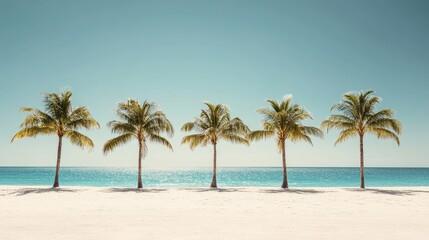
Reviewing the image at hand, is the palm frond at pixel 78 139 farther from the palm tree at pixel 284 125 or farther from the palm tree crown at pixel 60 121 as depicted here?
the palm tree at pixel 284 125

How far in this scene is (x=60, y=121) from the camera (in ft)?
74.2

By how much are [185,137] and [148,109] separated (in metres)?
3.76

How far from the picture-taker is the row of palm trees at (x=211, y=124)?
73.6 ft

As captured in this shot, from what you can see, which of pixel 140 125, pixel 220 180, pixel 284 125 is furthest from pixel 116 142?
pixel 220 180

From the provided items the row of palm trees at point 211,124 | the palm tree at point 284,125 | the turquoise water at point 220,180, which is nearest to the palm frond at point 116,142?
the row of palm trees at point 211,124

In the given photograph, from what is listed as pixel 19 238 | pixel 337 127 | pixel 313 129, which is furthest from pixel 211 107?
pixel 19 238

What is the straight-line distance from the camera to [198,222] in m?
8.37

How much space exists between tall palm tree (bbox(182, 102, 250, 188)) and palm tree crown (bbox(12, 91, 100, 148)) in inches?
302

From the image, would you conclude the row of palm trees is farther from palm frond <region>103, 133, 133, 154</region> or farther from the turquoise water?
the turquoise water

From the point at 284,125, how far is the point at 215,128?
5484mm

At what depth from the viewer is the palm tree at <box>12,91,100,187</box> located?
22.0 metres

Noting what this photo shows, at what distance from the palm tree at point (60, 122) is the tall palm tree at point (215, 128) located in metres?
7.61

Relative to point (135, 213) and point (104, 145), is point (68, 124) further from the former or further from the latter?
point (135, 213)

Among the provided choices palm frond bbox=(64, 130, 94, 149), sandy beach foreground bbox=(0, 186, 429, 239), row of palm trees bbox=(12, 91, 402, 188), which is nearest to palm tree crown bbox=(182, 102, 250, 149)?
row of palm trees bbox=(12, 91, 402, 188)
